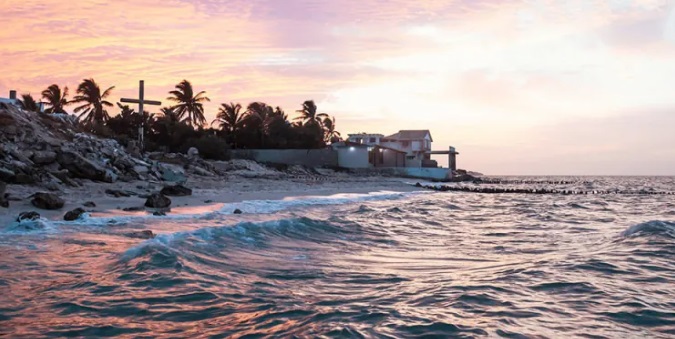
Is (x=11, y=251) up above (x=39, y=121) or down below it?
below

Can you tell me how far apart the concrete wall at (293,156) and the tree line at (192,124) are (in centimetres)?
241

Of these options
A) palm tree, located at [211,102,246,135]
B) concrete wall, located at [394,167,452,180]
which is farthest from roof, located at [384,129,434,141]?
palm tree, located at [211,102,246,135]

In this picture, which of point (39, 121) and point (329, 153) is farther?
point (329, 153)

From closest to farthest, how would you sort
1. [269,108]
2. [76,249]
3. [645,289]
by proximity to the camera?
[645,289] < [76,249] < [269,108]

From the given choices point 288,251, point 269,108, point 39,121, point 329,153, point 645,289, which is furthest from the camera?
point 269,108

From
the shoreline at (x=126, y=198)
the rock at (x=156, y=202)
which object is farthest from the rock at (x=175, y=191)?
the rock at (x=156, y=202)

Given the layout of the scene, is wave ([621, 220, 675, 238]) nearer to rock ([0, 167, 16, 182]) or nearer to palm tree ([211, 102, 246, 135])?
rock ([0, 167, 16, 182])

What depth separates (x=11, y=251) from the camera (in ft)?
29.6

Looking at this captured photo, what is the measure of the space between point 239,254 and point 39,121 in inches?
917

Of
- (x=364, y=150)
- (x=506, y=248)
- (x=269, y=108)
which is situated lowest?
(x=506, y=248)

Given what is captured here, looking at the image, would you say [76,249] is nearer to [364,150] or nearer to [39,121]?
[39,121]

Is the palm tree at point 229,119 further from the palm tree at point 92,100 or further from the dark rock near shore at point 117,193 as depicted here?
the dark rock near shore at point 117,193

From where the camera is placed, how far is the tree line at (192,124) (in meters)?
50.8

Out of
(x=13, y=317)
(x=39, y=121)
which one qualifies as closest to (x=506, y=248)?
(x=13, y=317)
